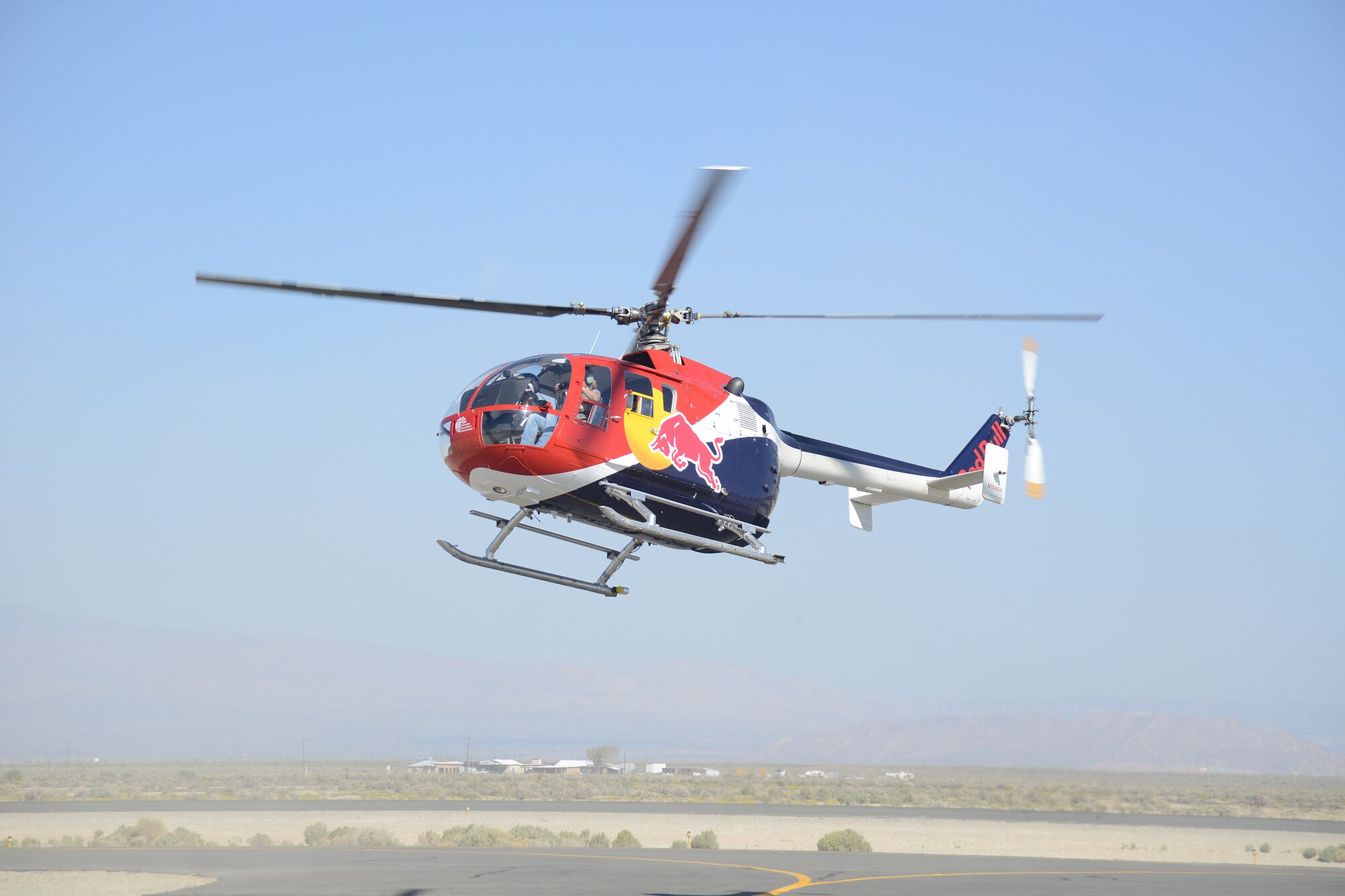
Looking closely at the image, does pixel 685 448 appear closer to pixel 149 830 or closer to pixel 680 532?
pixel 680 532

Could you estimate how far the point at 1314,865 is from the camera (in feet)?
124

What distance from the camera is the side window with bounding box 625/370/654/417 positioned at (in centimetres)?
2102

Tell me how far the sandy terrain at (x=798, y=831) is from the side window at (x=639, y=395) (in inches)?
976

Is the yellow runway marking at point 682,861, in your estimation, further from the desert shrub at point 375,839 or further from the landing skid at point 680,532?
the landing skid at point 680,532

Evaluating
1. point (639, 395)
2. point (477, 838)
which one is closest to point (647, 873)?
→ point (477, 838)

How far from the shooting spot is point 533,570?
71.8 feet

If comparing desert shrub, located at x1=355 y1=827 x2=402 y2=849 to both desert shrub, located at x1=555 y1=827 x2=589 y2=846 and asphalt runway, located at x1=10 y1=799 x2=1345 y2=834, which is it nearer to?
desert shrub, located at x1=555 y1=827 x2=589 y2=846

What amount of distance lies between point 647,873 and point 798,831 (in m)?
18.5

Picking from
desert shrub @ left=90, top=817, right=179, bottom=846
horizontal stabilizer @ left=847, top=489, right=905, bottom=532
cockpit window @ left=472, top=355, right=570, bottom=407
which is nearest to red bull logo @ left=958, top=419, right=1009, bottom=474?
Result: horizontal stabilizer @ left=847, top=489, right=905, bottom=532

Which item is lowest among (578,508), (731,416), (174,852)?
(174,852)

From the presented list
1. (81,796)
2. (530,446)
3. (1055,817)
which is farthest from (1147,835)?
(81,796)

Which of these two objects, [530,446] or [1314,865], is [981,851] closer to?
[1314,865]

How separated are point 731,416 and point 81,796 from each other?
197ft

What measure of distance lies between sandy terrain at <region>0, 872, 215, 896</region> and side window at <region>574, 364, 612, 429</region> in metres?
16.3
